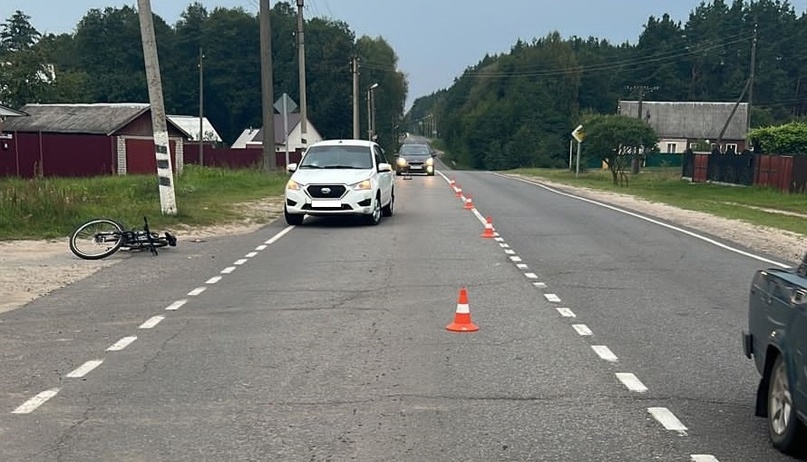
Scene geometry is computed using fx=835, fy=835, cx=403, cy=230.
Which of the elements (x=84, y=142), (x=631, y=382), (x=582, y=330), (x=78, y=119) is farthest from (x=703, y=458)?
(x=78, y=119)

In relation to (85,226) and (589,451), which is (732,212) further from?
(589,451)

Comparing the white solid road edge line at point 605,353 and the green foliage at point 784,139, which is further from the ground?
the green foliage at point 784,139

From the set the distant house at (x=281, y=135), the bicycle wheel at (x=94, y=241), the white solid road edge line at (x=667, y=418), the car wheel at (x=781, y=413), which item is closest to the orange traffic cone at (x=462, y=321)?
the white solid road edge line at (x=667, y=418)

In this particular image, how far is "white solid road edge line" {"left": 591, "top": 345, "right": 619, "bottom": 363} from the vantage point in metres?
6.84

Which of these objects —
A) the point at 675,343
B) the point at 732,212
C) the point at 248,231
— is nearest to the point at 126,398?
the point at 675,343

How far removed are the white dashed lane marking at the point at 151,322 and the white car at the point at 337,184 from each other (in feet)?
30.3

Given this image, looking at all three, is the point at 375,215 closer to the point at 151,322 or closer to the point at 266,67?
the point at 151,322

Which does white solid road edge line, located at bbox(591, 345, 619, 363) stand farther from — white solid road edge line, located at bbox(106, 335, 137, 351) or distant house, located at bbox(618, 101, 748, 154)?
distant house, located at bbox(618, 101, 748, 154)

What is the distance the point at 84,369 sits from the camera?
6.45m

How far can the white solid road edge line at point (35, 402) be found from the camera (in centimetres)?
541

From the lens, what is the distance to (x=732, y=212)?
2452 centimetres

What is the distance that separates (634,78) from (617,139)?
77.2 meters

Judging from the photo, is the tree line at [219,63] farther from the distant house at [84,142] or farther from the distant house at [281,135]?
the distant house at [84,142]

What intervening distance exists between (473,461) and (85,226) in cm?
1025
